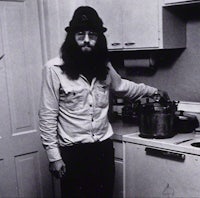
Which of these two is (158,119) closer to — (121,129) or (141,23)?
(121,129)

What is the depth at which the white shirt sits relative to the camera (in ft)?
7.01

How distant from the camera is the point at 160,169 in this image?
93.3 inches

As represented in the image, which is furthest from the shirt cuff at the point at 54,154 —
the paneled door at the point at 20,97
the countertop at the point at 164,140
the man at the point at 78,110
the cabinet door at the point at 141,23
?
the cabinet door at the point at 141,23

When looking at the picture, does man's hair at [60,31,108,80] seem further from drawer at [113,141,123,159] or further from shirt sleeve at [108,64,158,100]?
drawer at [113,141,123,159]

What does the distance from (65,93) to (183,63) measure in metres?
1.17

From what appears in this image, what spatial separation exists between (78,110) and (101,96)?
7.3 inches

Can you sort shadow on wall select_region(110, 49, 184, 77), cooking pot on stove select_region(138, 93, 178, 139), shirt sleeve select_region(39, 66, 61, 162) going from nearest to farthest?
shirt sleeve select_region(39, 66, 61, 162)
cooking pot on stove select_region(138, 93, 178, 139)
shadow on wall select_region(110, 49, 184, 77)

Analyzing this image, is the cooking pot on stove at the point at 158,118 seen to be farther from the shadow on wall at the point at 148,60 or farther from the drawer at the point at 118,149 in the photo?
the shadow on wall at the point at 148,60

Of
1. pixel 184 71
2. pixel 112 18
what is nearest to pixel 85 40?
pixel 112 18

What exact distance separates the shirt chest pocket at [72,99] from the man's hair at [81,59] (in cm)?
9

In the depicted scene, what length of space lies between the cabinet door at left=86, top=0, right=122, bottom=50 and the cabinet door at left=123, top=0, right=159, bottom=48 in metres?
0.05

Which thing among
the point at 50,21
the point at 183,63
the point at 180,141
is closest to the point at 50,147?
the point at 180,141

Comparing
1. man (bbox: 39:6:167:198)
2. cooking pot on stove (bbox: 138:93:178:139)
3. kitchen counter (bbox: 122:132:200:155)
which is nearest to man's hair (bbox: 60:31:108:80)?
man (bbox: 39:6:167:198)

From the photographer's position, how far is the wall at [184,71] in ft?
9.12
